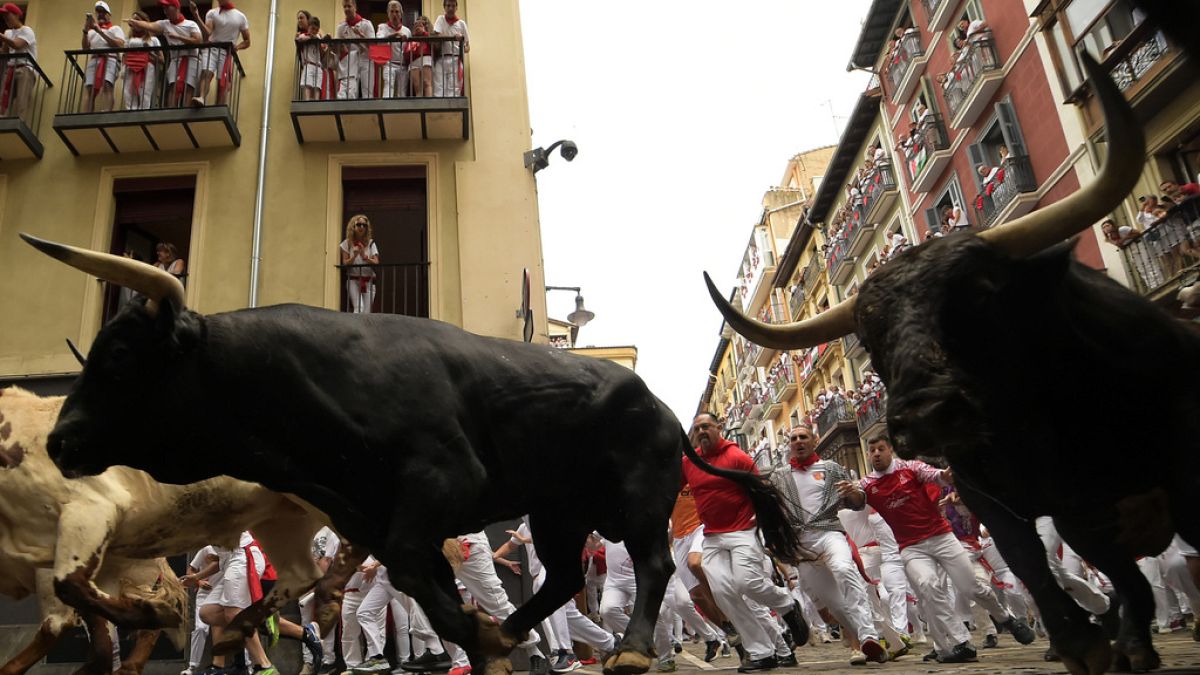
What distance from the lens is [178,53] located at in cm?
1401

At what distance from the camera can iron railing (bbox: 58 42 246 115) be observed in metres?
13.8

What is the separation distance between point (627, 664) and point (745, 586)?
3829 mm

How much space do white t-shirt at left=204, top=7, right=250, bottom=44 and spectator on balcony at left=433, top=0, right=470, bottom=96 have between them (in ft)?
9.87

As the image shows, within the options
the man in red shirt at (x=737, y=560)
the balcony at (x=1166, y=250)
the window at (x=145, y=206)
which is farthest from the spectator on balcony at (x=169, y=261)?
the balcony at (x=1166, y=250)

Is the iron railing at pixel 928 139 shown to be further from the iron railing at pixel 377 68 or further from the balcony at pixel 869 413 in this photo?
the iron railing at pixel 377 68

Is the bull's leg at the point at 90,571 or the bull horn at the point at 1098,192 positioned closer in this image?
the bull horn at the point at 1098,192

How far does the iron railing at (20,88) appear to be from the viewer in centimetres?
1367

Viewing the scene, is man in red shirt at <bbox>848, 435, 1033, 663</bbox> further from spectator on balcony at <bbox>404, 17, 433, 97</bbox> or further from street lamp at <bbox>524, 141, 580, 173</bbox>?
spectator on balcony at <bbox>404, 17, 433, 97</bbox>

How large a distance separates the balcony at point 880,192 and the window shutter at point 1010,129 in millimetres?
7674

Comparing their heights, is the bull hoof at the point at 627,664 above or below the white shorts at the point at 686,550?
below

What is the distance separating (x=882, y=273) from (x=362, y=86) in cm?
1200

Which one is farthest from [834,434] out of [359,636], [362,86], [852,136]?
[359,636]

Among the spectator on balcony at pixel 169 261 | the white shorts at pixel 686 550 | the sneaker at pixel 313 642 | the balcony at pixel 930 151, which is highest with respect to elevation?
the balcony at pixel 930 151

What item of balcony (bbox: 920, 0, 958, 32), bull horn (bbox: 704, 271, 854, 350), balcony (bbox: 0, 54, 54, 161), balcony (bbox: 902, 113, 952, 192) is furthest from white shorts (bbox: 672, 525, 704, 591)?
balcony (bbox: 920, 0, 958, 32)
